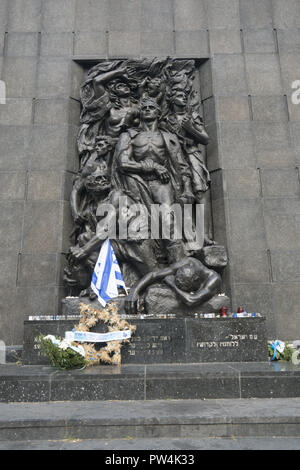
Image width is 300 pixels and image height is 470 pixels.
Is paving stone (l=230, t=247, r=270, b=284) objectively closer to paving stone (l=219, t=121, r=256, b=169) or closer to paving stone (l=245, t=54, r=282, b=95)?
paving stone (l=219, t=121, r=256, b=169)

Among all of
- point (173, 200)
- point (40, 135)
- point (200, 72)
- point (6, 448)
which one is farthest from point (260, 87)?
point (6, 448)

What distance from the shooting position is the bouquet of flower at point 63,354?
759 centimetres

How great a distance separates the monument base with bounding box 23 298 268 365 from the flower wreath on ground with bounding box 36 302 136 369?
228mm

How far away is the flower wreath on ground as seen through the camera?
7621mm

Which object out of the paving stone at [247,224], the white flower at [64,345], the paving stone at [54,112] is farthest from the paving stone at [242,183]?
the white flower at [64,345]

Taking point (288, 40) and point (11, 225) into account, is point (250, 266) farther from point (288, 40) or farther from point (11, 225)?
point (288, 40)

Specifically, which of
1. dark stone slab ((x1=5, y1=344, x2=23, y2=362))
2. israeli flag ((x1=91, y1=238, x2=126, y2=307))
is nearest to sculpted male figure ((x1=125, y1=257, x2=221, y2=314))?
israeli flag ((x1=91, y1=238, x2=126, y2=307))

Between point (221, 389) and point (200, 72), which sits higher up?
point (200, 72)

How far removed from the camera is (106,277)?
950cm

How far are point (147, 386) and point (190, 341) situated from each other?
188 centimetres

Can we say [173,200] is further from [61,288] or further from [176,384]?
[176,384]

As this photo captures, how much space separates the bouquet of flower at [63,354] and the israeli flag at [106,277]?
1.65 m

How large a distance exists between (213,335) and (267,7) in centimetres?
1257
